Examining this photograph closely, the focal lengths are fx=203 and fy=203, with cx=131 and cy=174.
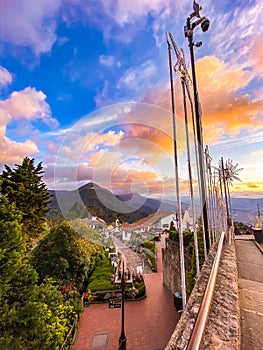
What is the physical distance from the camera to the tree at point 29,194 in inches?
336

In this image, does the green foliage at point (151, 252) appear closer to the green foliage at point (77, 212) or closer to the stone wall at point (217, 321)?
the green foliage at point (77, 212)

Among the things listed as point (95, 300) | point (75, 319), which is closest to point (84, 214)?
point (95, 300)

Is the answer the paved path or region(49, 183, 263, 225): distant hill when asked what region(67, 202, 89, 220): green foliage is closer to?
region(49, 183, 263, 225): distant hill

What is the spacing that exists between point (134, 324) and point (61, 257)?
5537 millimetres

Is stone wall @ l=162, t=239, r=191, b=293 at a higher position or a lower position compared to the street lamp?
lower

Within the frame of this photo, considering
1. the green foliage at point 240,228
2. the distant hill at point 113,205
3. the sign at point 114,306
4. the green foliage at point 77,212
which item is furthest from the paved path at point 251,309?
the green foliage at point 77,212

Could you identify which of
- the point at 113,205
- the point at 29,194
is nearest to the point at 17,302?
the point at 29,194

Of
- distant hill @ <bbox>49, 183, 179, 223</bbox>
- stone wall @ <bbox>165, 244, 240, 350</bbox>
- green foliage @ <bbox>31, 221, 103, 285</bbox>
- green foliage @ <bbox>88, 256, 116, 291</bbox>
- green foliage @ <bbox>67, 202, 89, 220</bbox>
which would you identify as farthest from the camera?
green foliage @ <bbox>67, 202, 89, 220</bbox>

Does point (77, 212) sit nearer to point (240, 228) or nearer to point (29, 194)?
point (29, 194)

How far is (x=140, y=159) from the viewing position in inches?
333

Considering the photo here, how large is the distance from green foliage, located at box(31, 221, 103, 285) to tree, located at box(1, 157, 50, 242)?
2.73 m

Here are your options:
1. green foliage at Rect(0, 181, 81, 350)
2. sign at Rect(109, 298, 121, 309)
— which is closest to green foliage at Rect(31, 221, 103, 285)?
sign at Rect(109, 298, 121, 309)

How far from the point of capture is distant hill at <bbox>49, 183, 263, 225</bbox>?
1188 centimetres

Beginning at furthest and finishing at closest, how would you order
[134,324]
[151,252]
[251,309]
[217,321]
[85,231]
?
[85,231], [151,252], [134,324], [251,309], [217,321]
